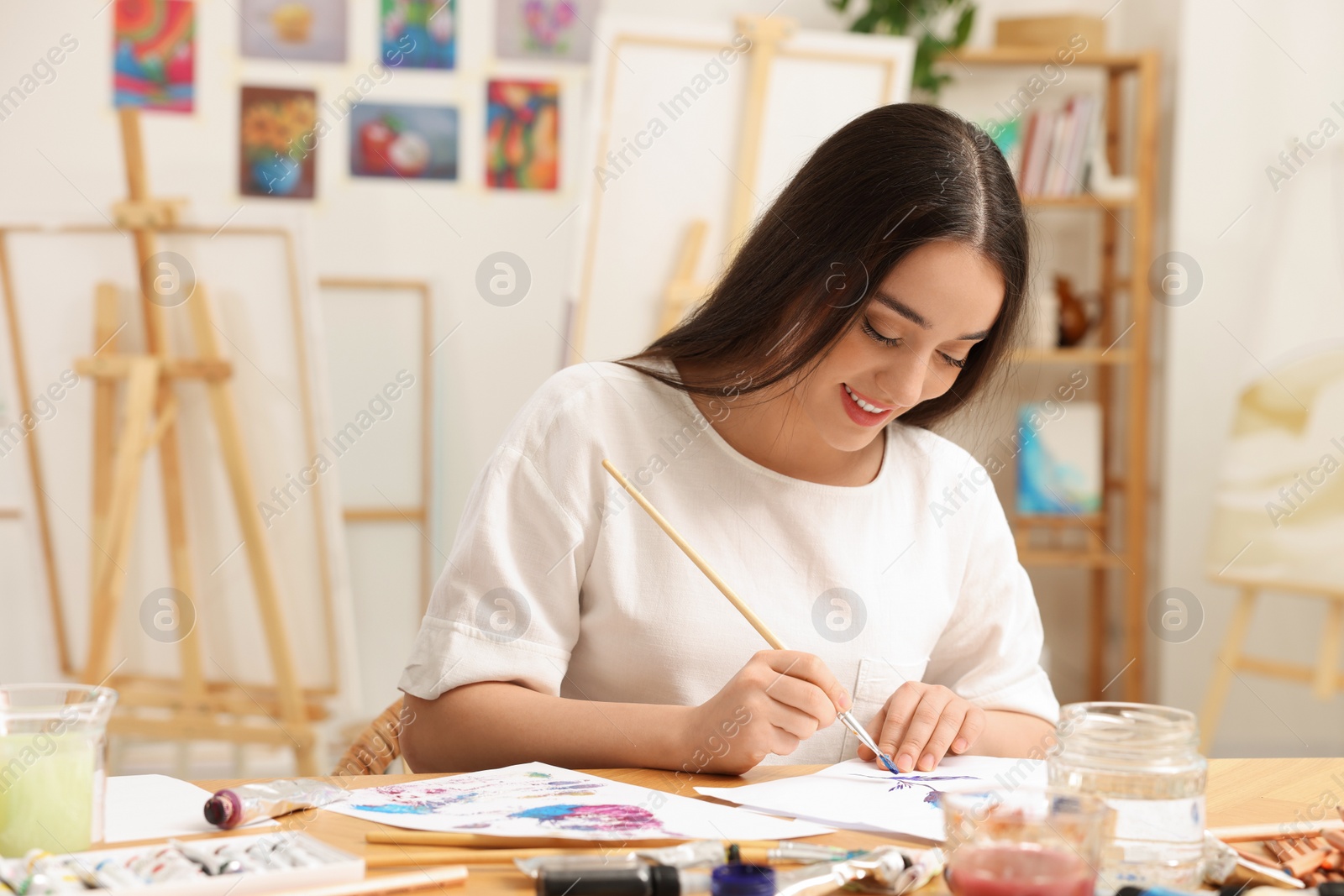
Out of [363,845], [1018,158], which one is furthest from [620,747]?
[1018,158]

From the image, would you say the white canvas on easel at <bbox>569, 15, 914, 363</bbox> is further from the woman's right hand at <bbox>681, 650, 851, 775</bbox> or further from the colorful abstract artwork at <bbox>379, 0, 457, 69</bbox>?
the woman's right hand at <bbox>681, 650, 851, 775</bbox>

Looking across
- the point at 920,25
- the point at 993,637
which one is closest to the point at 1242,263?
the point at 920,25

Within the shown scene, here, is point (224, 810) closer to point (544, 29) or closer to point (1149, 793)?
point (1149, 793)

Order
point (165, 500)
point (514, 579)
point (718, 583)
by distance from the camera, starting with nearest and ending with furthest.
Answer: point (718, 583) → point (514, 579) → point (165, 500)

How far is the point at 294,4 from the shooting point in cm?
329

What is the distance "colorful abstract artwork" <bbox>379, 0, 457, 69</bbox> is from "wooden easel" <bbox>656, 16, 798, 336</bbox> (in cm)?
88

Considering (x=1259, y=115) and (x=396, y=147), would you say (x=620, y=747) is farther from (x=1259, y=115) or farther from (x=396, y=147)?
(x=1259, y=115)

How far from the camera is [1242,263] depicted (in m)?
3.57

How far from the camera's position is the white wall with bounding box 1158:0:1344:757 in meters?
3.38

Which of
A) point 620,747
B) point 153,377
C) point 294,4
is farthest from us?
point 294,4

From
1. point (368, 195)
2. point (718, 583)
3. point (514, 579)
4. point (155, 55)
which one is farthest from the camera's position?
point (368, 195)

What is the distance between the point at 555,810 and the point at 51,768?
1.12 feet

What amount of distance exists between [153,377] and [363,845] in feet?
Result: 7.31

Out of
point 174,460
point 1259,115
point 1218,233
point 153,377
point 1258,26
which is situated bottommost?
point 174,460
